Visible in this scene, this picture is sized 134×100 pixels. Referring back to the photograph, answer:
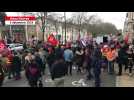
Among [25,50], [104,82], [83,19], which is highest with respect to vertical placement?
[83,19]

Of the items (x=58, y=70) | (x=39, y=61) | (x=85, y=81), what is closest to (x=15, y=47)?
(x=39, y=61)

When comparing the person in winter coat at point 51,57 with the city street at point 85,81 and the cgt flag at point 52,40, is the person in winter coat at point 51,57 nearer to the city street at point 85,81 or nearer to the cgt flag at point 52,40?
the cgt flag at point 52,40

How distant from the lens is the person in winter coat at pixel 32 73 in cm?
1052

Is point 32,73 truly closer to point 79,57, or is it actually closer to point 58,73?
point 58,73

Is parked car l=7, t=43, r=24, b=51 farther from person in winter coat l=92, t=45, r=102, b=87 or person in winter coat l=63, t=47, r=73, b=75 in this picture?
person in winter coat l=92, t=45, r=102, b=87

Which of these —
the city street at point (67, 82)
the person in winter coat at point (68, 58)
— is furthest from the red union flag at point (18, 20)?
the person in winter coat at point (68, 58)

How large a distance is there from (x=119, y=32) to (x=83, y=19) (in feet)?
3.05

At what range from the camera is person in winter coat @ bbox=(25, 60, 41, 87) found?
1052cm

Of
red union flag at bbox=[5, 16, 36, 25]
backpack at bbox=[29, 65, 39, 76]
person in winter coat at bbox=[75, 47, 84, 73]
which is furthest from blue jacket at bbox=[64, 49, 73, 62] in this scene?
red union flag at bbox=[5, 16, 36, 25]

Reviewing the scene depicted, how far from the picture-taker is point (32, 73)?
10602 millimetres
